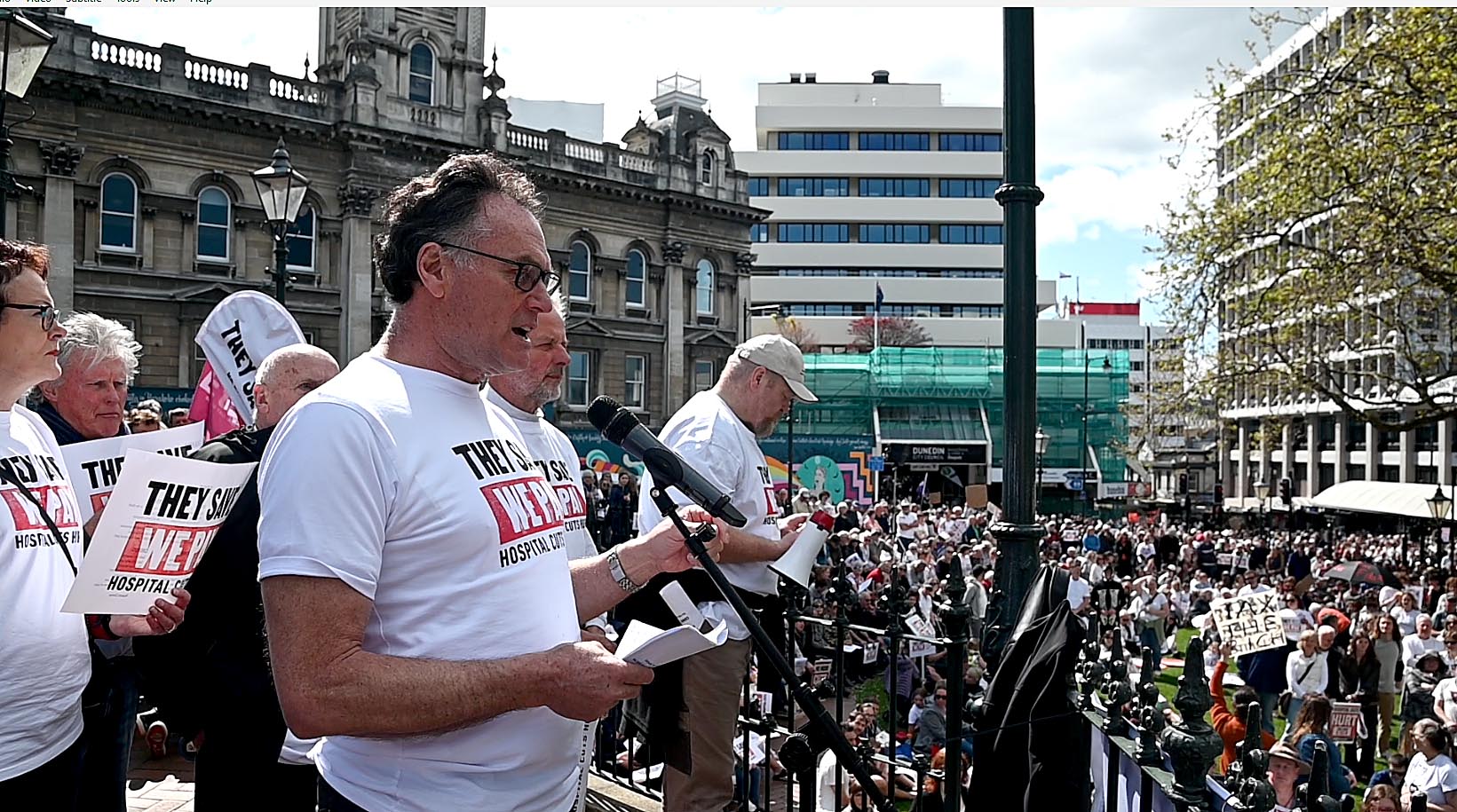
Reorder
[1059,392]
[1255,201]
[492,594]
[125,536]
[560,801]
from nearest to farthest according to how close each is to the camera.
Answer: [492,594] < [560,801] < [125,536] < [1255,201] < [1059,392]

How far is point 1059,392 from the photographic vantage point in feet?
190

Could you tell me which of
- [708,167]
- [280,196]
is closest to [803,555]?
[280,196]

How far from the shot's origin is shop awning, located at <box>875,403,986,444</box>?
5591 centimetres

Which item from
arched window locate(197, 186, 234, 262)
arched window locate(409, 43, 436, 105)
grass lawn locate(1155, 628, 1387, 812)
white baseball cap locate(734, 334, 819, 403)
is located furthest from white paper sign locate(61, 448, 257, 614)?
arched window locate(409, 43, 436, 105)

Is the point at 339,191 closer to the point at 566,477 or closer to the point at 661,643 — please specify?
the point at 566,477

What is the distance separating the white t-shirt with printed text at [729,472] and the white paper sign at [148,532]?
5.43 feet

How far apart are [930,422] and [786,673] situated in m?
54.7

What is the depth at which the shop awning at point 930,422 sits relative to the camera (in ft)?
183

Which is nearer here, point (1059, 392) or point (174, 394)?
point (174, 394)

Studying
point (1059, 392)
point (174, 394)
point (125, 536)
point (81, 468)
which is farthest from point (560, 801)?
point (1059, 392)

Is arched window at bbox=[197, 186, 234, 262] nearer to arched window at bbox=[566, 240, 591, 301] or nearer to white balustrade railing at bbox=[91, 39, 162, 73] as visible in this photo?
white balustrade railing at bbox=[91, 39, 162, 73]

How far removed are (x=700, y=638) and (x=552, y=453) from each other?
5.37 ft

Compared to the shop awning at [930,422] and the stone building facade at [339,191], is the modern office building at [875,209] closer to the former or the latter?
the shop awning at [930,422]

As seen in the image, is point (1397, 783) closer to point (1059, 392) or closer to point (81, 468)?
point (81, 468)
